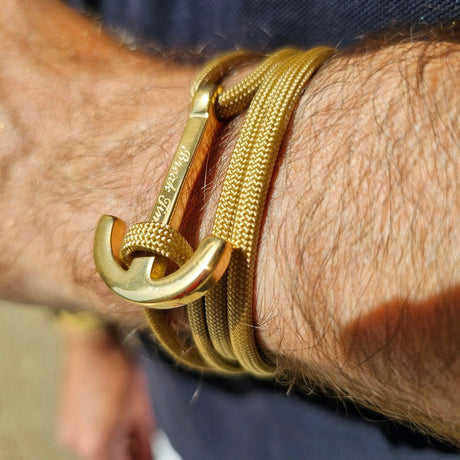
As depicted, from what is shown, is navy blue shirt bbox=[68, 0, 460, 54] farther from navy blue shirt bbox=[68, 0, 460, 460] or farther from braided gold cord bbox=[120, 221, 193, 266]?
braided gold cord bbox=[120, 221, 193, 266]

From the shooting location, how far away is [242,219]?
528mm

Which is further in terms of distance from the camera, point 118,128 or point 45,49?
point 45,49

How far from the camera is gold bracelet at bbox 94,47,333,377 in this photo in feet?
1.69

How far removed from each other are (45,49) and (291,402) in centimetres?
70

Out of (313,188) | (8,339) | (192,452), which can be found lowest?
(8,339)

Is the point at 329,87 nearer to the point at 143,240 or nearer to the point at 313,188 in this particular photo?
the point at 313,188

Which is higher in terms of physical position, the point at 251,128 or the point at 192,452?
the point at 251,128

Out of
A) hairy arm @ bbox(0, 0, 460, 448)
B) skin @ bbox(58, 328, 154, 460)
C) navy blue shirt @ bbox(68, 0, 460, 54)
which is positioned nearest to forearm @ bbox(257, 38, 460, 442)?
hairy arm @ bbox(0, 0, 460, 448)

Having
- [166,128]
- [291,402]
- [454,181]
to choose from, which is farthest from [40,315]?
[454,181]

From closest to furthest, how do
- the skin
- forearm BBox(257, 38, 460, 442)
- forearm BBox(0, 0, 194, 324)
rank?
1. forearm BBox(257, 38, 460, 442)
2. forearm BBox(0, 0, 194, 324)
3. the skin

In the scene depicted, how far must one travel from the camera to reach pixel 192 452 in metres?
1.12

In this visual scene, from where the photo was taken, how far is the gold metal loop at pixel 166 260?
0.50 m

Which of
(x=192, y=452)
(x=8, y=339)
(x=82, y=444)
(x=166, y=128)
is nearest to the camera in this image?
(x=166, y=128)

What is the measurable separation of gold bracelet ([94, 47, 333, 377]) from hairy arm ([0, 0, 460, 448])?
0.02 metres
